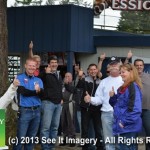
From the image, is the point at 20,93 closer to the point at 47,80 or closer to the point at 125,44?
the point at 47,80

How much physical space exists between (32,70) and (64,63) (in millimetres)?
6095

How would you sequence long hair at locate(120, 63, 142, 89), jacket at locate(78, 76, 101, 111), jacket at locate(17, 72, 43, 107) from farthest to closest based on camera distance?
jacket at locate(78, 76, 101, 111) < jacket at locate(17, 72, 43, 107) < long hair at locate(120, 63, 142, 89)

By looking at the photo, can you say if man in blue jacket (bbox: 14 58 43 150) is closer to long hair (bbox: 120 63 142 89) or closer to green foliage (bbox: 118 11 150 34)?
long hair (bbox: 120 63 142 89)

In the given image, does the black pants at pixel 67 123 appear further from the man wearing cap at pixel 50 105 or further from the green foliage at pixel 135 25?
the green foliage at pixel 135 25

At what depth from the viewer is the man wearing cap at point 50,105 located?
27.3 ft

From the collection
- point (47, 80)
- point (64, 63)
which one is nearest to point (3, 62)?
point (47, 80)

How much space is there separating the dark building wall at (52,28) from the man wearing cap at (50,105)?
14.8ft

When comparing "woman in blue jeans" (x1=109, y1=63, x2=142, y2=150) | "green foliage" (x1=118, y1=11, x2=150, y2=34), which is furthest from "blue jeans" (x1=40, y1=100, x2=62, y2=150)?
"green foliage" (x1=118, y1=11, x2=150, y2=34)

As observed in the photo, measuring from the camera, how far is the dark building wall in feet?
42.8

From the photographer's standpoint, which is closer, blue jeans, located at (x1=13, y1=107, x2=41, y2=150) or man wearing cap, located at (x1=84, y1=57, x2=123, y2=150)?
Answer: blue jeans, located at (x1=13, y1=107, x2=41, y2=150)

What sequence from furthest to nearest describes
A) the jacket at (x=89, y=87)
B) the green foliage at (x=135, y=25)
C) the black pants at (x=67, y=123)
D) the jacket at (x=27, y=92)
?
the green foliage at (x=135, y=25)
the black pants at (x=67, y=123)
the jacket at (x=89, y=87)
the jacket at (x=27, y=92)

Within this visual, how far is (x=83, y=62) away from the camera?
14.1 meters

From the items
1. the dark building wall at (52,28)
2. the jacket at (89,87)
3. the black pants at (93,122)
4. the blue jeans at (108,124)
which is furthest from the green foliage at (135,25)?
the blue jeans at (108,124)

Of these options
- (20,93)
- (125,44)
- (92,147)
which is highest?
(125,44)
